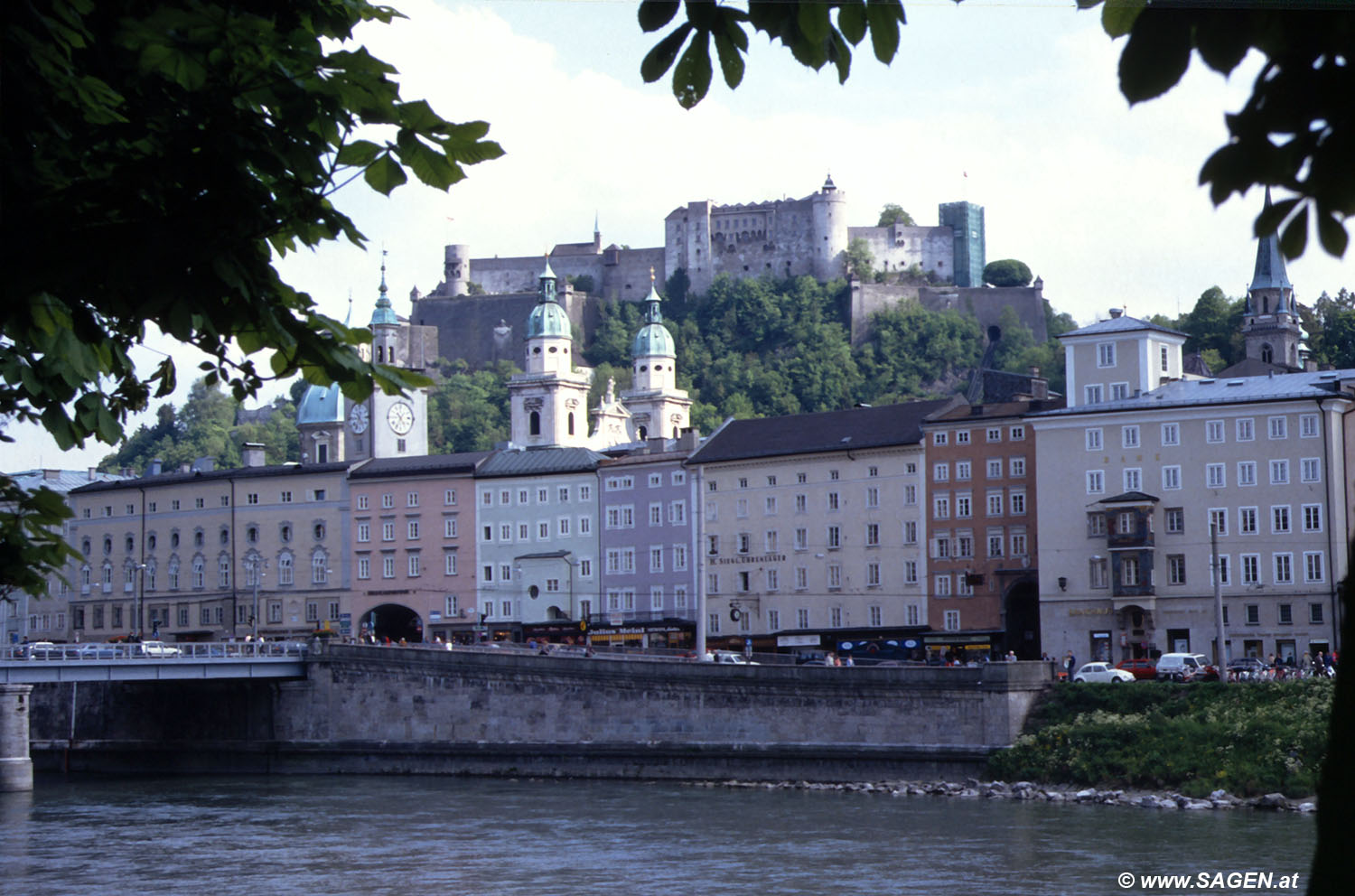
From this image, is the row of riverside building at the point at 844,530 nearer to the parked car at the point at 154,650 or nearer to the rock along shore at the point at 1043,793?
the parked car at the point at 154,650

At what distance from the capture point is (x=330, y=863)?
3384 cm

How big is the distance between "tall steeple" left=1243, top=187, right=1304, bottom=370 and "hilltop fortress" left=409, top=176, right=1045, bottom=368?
4847cm

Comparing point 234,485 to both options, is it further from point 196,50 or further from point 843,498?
point 196,50

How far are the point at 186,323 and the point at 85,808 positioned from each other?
137ft

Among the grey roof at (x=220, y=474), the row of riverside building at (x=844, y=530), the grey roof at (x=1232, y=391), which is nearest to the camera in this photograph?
the grey roof at (x=1232, y=391)

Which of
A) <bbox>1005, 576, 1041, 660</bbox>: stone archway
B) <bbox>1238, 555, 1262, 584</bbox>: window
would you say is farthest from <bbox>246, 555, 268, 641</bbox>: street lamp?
<bbox>1238, 555, 1262, 584</bbox>: window

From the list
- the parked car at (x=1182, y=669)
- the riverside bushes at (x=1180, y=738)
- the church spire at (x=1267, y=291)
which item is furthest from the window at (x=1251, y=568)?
the church spire at (x=1267, y=291)

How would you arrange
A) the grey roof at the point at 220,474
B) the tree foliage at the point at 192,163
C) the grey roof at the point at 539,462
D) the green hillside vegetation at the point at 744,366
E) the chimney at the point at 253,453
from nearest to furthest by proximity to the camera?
1. the tree foliage at the point at 192,163
2. the grey roof at the point at 539,462
3. the grey roof at the point at 220,474
4. the chimney at the point at 253,453
5. the green hillside vegetation at the point at 744,366

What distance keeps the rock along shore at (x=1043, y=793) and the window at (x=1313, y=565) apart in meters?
15.8

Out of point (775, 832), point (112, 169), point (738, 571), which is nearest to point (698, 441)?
point (738, 571)

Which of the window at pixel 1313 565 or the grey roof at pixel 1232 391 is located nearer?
the window at pixel 1313 565

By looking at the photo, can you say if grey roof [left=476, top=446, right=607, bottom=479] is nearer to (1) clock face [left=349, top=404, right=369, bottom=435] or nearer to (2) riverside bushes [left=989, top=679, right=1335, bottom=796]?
(1) clock face [left=349, top=404, right=369, bottom=435]

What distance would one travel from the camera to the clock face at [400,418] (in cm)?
10138

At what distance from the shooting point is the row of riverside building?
5788 centimetres
